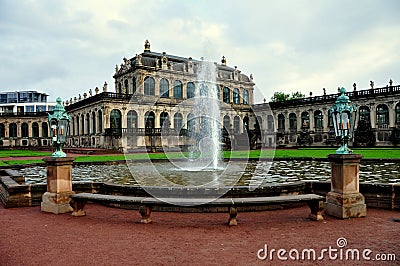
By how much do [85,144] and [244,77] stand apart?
37.2 metres

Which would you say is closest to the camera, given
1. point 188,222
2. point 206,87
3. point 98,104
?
point 188,222

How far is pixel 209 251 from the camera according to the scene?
6039mm

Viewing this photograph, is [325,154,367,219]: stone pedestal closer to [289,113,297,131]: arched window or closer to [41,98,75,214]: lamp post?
[41,98,75,214]: lamp post

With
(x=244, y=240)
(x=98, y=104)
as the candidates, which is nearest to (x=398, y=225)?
(x=244, y=240)

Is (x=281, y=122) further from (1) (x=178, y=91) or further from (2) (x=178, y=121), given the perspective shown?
(1) (x=178, y=91)

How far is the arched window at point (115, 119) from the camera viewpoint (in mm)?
53616

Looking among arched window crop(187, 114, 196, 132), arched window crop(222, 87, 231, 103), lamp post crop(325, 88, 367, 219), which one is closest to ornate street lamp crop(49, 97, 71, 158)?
lamp post crop(325, 88, 367, 219)

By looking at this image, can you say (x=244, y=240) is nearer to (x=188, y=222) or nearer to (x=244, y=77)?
(x=188, y=222)

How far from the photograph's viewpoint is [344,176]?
27.6ft

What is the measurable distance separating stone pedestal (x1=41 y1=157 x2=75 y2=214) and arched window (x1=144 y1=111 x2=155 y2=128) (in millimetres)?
47466

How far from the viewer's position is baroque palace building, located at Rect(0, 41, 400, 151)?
2088 inches

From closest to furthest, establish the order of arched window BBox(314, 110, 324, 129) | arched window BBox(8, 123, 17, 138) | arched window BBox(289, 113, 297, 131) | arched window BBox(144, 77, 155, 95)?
arched window BBox(144, 77, 155, 95)
arched window BBox(314, 110, 324, 129)
arched window BBox(289, 113, 297, 131)
arched window BBox(8, 123, 17, 138)

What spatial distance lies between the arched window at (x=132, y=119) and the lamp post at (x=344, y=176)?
48.2m

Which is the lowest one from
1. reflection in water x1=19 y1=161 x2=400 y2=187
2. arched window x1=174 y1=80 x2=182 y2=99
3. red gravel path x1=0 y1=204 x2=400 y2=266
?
red gravel path x1=0 y1=204 x2=400 y2=266
